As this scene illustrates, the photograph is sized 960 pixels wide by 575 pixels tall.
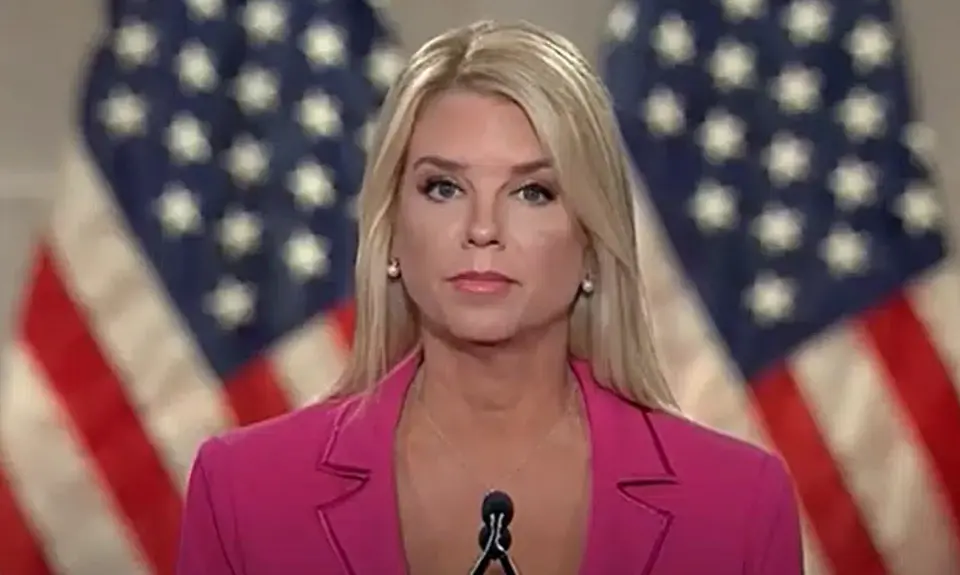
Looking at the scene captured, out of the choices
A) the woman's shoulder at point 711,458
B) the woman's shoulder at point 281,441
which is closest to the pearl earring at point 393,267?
the woman's shoulder at point 281,441

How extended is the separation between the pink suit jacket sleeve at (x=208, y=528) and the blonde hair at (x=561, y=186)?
115mm

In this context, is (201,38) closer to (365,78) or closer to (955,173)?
(365,78)

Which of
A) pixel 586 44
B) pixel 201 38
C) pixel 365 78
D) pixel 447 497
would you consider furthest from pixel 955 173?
pixel 447 497

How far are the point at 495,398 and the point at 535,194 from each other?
15cm

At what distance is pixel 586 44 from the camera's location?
1880 mm

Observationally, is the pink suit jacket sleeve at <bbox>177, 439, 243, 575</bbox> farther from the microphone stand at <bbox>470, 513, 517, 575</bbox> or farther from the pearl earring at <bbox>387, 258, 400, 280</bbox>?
the microphone stand at <bbox>470, 513, 517, 575</bbox>

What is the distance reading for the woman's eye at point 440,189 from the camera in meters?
1.08

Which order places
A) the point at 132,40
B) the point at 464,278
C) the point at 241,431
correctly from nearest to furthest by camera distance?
the point at 464,278 → the point at 241,431 → the point at 132,40

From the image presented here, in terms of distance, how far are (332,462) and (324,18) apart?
2.70 ft

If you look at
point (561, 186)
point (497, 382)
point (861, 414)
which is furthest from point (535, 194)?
point (861, 414)

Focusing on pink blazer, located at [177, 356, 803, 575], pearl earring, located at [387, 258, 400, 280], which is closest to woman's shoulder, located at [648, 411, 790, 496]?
pink blazer, located at [177, 356, 803, 575]

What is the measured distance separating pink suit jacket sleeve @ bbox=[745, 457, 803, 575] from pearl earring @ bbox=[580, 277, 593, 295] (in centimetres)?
18

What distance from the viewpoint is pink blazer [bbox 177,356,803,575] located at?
1.09m

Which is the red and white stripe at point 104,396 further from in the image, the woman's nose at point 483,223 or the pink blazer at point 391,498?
the woman's nose at point 483,223
